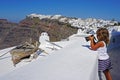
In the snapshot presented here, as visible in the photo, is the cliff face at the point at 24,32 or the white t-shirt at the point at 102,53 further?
the cliff face at the point at 24,32

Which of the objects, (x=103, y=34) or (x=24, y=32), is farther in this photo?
(x=24, y=32)

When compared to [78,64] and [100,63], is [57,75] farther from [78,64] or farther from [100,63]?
[100,63]

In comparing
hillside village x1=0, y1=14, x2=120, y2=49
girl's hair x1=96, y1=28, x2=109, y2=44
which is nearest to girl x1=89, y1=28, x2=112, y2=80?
girl's hair x1=96, y1=28, x2=109, y2=44

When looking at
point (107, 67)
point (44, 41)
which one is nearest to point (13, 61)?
point (44, 41)

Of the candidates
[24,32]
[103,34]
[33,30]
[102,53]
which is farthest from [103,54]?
[33,30]

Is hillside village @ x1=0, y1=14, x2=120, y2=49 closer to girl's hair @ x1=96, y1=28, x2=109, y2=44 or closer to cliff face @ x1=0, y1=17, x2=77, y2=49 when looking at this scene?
cliff face @ x1=0, y1=17, x2=77, y2=49

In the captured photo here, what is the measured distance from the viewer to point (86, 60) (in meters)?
4.41

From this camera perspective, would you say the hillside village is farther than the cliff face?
Yes

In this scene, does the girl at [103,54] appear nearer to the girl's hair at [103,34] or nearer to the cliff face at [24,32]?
the girl's hair at [103,34]

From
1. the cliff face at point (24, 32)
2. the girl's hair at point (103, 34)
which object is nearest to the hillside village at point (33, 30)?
the cliff face at point (24, 32)

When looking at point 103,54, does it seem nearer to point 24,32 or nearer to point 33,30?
point 24,32

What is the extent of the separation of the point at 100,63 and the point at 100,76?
300 mm

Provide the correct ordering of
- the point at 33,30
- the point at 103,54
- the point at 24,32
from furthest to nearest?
the point at 33,30, the point at 24,32, the point at 103,54

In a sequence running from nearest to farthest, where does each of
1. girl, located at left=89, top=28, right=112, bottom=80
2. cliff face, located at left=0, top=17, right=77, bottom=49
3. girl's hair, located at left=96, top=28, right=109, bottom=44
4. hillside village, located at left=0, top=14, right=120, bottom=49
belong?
girl, located at left=89, top=28, right=112, bottom=80 < girl's hair, located at left=96, top=28, right=109, bottom=44 < cliff face, located at left=0, top=17, right=77, bottom=49 < hillside village, located at left=0, top=14, right=120, bottom=49
